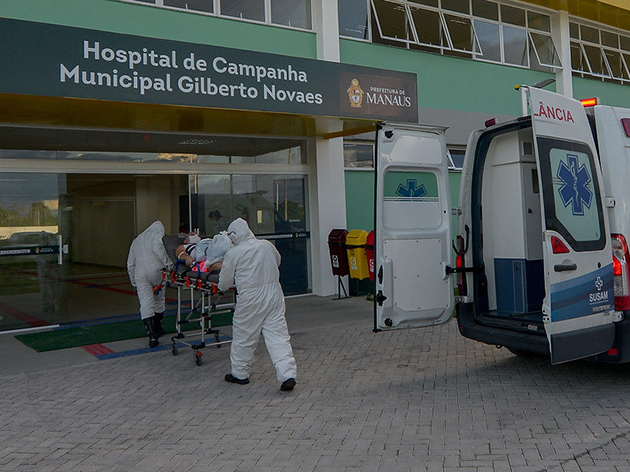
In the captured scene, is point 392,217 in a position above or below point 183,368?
above

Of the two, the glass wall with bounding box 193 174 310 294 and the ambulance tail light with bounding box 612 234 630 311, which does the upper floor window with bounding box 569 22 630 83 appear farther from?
the ambulance tail light with bounding box 612 234 630 311

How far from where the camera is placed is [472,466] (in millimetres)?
4066

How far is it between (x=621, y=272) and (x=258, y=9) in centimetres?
797

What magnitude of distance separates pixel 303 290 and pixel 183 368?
16.5ft

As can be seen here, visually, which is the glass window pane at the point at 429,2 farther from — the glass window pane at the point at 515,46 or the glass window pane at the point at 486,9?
the glass window pane at the point at 515,46

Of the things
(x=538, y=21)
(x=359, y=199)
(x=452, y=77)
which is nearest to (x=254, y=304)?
(x=359, y=199)

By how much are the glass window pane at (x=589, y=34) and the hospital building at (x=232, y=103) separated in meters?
0.82

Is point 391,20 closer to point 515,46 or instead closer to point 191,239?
point 515,46

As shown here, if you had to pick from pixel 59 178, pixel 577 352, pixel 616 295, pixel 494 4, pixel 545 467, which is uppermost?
pixel 494 4

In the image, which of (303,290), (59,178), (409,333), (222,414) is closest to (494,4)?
(303,290)

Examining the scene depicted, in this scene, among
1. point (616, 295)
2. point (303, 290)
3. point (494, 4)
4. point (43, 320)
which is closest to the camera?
point (616, 295)

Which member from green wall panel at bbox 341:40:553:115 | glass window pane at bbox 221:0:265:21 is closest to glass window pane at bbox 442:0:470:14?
green wall panel at bbox 341:40:553:115

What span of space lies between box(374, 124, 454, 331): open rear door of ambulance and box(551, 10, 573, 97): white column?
1077 centimetres

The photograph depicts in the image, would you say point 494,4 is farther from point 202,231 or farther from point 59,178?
point 59,178
